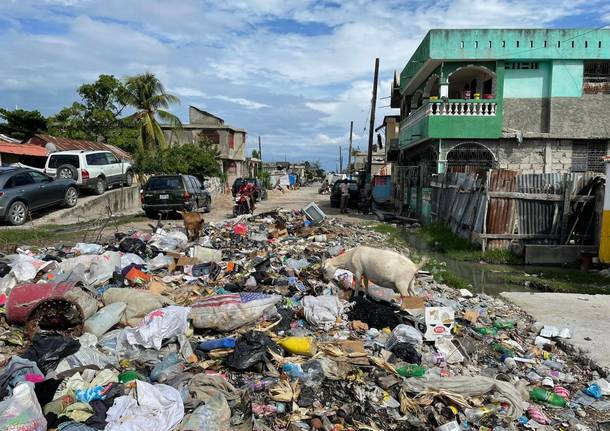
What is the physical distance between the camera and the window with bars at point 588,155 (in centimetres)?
1770

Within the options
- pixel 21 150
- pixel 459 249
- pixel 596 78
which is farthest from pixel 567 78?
pixel 21 150

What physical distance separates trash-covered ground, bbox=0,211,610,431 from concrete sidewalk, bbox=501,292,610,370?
0.22 meters

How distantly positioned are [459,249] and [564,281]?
333 centimetres

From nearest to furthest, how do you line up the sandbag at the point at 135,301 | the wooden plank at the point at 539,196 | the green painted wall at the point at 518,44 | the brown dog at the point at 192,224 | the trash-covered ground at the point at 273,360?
1. the trash-covered ground at the point at 273,360
2. the sandbag at the point at 135,301
3. the wooden plank at the point at 539,196
4. the brown dog at the point at 192,224
5. the green painted wall at the point at 518,44

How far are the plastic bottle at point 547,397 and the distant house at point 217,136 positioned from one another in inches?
1554

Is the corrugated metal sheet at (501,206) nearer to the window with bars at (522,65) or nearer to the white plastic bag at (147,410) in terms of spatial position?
the window with bars at (522,65)

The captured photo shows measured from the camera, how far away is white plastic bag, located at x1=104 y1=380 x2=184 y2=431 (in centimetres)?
367

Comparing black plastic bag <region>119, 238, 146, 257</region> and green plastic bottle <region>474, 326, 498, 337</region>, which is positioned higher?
black plastic bag <region>119, 238, 146, 257</region>

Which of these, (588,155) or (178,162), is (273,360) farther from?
(178,162)

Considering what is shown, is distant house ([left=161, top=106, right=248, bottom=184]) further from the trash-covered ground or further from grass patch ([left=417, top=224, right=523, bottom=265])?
the trash-covered ground

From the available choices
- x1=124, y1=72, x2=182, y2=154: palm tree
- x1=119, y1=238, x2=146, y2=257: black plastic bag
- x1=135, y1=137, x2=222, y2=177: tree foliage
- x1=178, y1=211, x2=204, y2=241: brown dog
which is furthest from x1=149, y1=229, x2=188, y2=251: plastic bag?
x1=124, y1=72, x2=182, y2=154: palm tree

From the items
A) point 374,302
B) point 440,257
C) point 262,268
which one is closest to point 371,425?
point 374,302

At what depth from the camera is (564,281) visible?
33.2ft

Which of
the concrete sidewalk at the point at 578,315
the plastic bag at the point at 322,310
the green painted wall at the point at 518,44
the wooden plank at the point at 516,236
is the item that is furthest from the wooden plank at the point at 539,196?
the green painted wall at the point at 518,44
